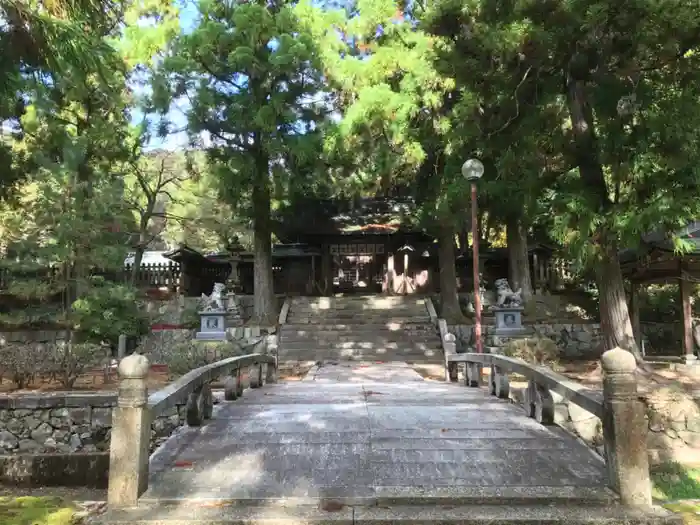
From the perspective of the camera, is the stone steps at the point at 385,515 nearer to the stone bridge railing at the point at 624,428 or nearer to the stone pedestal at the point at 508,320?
the stone bridge railing at the point at 624,428

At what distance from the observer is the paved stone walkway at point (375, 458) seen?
13.1ft

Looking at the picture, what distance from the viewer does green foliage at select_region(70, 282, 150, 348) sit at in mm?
16266

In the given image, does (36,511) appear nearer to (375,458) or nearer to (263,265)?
(375,458)

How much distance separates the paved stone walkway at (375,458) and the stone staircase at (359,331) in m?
9.66

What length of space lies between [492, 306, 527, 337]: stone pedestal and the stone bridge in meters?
10.7

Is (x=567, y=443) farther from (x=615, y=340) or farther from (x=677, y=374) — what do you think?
(x=677, y=374)

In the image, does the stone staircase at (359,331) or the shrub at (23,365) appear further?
the stone staircase at (359,331)

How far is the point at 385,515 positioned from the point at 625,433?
189 centimetres

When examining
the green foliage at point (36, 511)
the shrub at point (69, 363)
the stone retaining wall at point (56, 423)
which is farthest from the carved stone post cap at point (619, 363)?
the shrub at point (69, 363)

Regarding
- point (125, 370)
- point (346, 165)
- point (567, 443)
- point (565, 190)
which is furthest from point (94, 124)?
point (567, 443)

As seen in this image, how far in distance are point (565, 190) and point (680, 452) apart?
460 centimetres

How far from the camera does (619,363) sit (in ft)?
13.4

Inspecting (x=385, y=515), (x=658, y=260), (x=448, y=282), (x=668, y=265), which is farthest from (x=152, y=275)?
(x=385, y=515)

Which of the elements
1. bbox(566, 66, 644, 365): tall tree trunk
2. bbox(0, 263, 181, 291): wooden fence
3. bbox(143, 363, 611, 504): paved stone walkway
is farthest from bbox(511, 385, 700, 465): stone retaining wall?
bbox(0, 263, 181, 291): wooden fence
